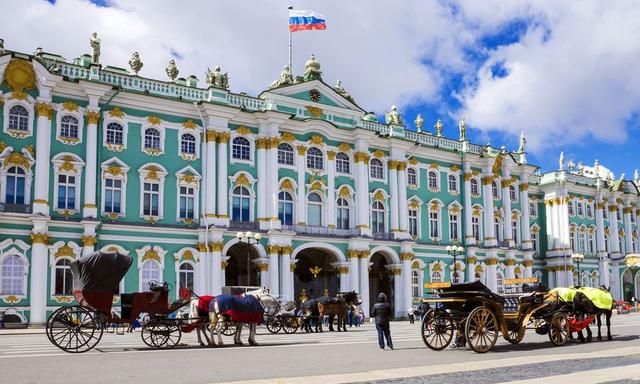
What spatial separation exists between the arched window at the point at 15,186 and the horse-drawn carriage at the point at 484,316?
2398cm

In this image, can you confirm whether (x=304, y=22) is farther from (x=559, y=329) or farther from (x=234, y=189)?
(x=559, y=329)

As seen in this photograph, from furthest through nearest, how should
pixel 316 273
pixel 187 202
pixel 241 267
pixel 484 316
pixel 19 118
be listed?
pixel 316 273
pixel 241 267
pixel 187 202
pixel 19 118
pixel 484 316

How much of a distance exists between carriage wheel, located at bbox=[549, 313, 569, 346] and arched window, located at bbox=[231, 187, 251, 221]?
24849 millimetres

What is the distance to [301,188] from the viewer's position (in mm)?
43438

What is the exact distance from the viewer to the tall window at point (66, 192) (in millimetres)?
35844

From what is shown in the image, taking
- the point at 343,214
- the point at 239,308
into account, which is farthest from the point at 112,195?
the point at 239,308

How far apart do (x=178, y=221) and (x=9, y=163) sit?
949 centimetres

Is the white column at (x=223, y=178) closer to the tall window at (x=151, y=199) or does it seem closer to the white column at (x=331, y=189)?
the tall window at (x=151, y=199)

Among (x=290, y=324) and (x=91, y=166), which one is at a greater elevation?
(x=91, y=166)

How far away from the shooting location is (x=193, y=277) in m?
39.3

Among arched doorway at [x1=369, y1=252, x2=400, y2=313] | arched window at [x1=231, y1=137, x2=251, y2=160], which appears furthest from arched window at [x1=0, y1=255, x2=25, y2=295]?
arched doorway at [x1=369, y1=252, x2=400, y2=313]

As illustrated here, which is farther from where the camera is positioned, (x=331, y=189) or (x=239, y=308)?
(x=331, y=189)

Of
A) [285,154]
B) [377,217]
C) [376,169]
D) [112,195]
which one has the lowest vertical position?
[377,217]

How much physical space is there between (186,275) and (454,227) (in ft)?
73.1
